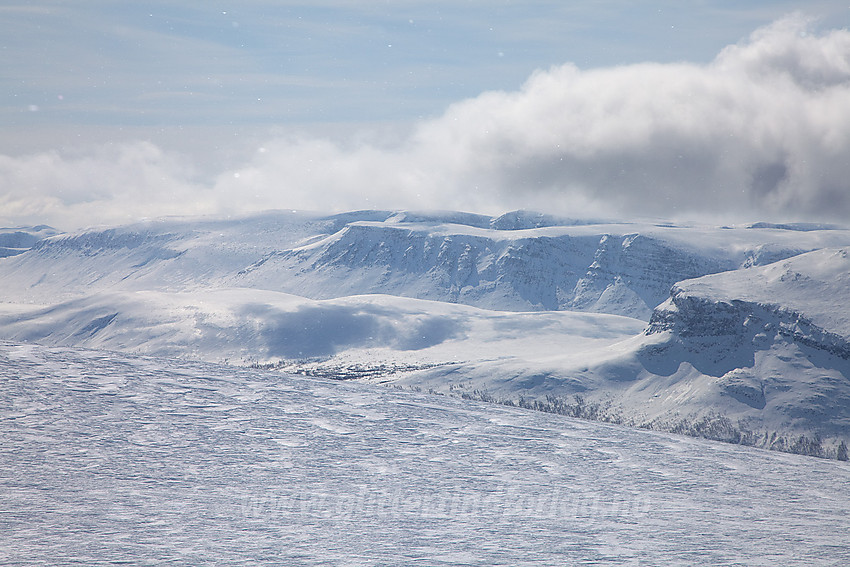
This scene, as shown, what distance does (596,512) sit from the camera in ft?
127

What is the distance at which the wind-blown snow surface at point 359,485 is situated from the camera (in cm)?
3156

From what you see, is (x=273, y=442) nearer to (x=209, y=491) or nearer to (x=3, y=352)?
(x=209, y=491)

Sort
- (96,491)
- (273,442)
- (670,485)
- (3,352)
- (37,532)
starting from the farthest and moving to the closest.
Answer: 1. (3,352)
2. (273,442)
3. (670,485)
4. (96,491)
5. (37,532)

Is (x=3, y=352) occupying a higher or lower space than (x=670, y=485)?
higher

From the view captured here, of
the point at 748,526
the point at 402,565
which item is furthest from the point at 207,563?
the point at 748,526

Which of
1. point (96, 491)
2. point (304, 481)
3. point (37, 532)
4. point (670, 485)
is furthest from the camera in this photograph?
point (670, 485)

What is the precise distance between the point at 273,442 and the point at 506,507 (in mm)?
17964

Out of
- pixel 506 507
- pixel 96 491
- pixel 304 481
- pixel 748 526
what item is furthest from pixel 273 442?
pixel 748 526

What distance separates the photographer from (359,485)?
41.6m

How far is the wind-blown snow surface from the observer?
104ft

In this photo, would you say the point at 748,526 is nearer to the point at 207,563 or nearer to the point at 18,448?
the point at 207,563

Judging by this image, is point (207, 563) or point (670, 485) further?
point (670, 485)

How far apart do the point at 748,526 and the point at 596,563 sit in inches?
468

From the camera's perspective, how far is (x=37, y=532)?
103ft
